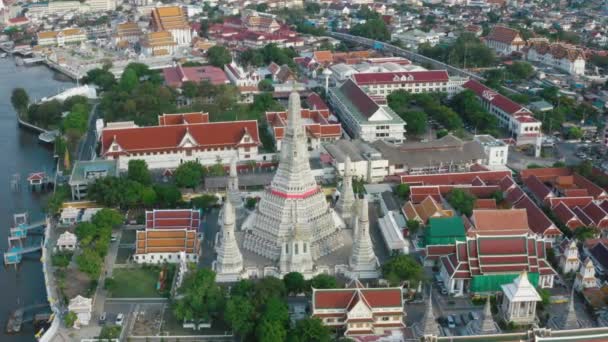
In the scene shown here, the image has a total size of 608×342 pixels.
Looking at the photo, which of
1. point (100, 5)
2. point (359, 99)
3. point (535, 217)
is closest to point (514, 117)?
point (359, 99)

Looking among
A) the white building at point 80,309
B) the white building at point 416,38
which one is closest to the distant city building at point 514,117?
the white building at point 416,38

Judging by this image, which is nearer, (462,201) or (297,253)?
(297,253)

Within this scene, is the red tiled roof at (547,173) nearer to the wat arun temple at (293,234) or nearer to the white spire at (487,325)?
the wat arun temple at (293,234)

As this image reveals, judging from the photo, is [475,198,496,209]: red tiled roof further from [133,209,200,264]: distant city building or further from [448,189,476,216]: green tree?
[133,209,200,264]: distant city building

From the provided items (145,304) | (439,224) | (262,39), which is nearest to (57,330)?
(145,304)

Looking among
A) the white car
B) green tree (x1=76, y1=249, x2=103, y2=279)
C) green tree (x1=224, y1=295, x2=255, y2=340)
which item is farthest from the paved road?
green tree (x1=224, y1=295, x2=255, y2=340)

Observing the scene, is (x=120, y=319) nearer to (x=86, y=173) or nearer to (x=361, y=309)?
(x=361, y=309)
